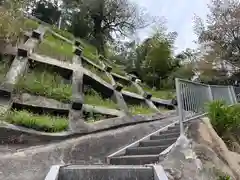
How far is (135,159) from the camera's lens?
442cm

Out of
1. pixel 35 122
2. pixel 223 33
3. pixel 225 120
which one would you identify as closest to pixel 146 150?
pixel 225 120

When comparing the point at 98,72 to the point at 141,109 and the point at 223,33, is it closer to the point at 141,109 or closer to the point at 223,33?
the point at 141,109

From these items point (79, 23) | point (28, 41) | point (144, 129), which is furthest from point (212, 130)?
point (79, 23)

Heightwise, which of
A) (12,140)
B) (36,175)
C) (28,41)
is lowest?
(36,175)

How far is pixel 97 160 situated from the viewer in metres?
4.69

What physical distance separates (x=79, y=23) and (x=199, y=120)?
38.2 feet

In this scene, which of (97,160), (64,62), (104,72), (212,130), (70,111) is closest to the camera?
(97,160)

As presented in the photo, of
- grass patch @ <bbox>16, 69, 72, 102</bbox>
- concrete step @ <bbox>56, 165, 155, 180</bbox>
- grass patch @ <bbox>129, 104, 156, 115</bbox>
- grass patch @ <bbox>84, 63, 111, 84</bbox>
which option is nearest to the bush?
grass patch @ <bbox>16, 69, 72, 102</bbox>

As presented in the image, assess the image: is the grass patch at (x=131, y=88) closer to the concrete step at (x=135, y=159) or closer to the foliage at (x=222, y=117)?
the foliage at (x=222, y=117)

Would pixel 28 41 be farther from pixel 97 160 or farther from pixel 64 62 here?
pixel 97 160

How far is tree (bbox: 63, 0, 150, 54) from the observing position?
52.4ft

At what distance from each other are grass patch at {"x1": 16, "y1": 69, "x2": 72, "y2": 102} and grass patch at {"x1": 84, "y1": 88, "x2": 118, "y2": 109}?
585 mm

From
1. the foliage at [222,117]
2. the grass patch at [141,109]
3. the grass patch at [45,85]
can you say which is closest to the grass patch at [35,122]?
the grass patch at [45,85]

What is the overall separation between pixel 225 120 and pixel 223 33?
1086 cm
